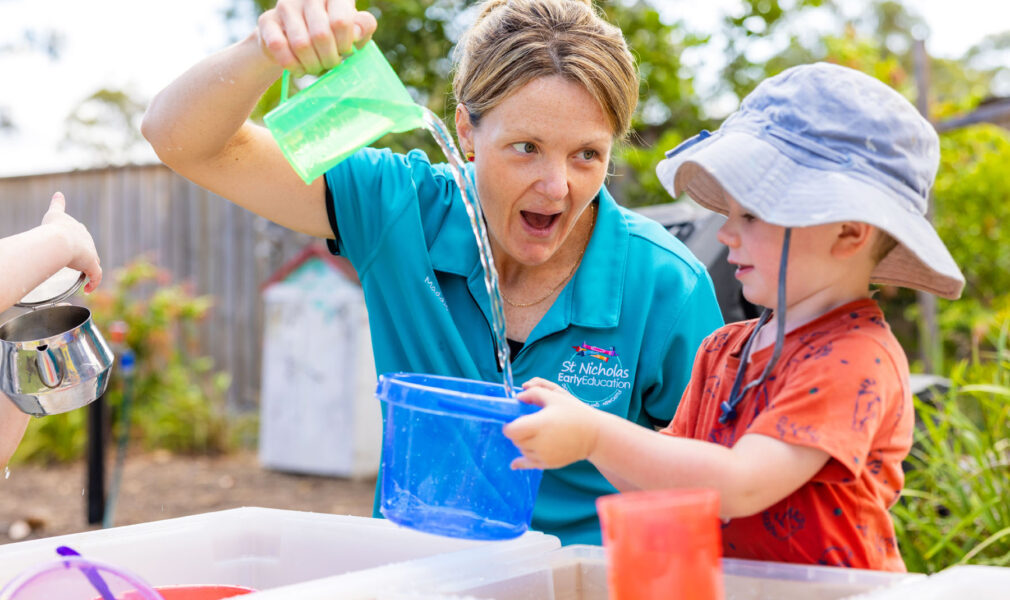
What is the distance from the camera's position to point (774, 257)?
1.38 meters

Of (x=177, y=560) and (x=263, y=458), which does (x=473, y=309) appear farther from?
(x=263, y=458)

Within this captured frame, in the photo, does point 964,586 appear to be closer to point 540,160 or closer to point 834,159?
point 834,159

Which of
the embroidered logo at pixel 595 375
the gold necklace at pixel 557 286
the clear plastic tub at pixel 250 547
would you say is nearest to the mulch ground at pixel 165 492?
the gold necklace at pixel 557 286

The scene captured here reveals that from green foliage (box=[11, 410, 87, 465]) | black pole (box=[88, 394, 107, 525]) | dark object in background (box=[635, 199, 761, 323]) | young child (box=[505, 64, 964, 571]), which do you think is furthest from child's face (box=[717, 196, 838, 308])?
green foliage (box=[11, 410, 87, 465])

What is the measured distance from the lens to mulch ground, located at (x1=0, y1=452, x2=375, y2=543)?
16.8 feet

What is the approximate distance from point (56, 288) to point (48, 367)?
140 millimetres

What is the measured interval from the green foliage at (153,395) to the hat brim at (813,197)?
575cm

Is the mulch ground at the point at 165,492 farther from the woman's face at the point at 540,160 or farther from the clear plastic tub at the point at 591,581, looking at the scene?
the clear plastic tub at the point at 591,581

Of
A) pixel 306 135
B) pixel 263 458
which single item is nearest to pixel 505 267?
pixel 306 135

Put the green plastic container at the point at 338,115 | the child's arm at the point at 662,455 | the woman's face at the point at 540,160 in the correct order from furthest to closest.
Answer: the woman's face at the point at 540,160, the green plastic container at the point at 338,115, the child's arm at the point at 662,455

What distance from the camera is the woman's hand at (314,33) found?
1.46m

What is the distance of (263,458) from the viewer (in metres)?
6.17

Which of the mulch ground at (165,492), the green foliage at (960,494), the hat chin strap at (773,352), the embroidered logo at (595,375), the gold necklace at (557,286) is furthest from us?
the mulch ground at (165,492)

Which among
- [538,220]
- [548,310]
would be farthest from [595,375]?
[538,220]
